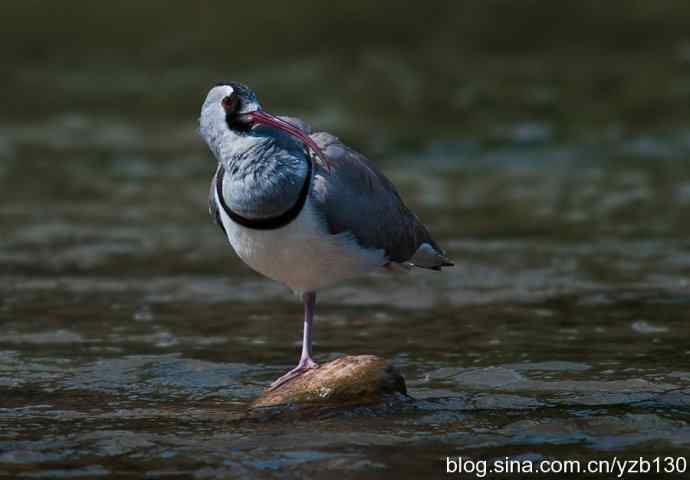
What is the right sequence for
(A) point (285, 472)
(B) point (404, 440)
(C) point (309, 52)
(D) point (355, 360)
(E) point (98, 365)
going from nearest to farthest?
(A) point (285, 472) → (B) point (404, 440) → (D) point (355, 360) → (E) point (98, 365) → (C) point (309, 52)

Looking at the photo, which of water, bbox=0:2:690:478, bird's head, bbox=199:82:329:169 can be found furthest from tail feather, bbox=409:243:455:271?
bird's head, bbox=199:82:329:169

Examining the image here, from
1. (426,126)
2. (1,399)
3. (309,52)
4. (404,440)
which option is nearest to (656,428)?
(404,440)

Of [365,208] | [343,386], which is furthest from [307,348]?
[365,208]

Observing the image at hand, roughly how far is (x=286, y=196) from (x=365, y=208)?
0.64 m

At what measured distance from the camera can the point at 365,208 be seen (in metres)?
7.69

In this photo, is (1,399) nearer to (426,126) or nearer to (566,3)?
(426,126)

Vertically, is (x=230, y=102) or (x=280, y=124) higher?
(x=230, y=102)

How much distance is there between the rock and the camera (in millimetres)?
A: 7520

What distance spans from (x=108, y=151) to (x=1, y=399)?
1012 centimetres

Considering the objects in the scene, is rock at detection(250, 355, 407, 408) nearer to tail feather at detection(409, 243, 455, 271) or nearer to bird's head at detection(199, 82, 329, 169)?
tail feather at detection(409, 243, 455, 271)

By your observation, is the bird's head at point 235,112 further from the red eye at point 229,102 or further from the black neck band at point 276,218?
the black neck band at point 276,218

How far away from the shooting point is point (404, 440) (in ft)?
22.6

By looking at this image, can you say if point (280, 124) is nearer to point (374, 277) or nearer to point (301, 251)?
point (301, 251)

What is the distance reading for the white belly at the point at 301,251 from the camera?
23.7 ft
